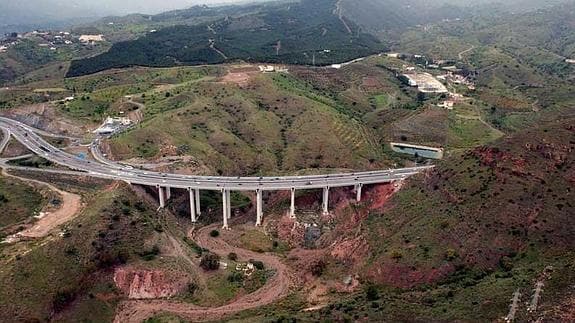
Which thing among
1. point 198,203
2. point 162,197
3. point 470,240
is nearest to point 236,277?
point 198,203

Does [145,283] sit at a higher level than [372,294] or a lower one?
lower

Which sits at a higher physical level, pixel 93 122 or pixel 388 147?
pixel 93 122

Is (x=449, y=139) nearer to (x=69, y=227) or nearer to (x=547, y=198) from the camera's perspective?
(x=547, y=198)

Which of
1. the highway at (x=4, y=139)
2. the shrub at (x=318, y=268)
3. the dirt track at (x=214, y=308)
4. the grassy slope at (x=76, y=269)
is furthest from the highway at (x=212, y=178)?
the shrub at (x=318, y=268)

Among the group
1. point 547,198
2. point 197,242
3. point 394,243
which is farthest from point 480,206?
point 197,242

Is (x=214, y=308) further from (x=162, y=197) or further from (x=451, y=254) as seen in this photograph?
(x=451, y=254)

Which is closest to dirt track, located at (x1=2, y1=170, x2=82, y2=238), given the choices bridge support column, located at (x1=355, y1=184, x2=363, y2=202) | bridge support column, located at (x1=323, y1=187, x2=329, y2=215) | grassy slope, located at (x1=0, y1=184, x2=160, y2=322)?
grassy slope, located at (x1=0, y1=184, x2=160, y2=322)

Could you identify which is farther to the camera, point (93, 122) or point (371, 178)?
point (93, 122)

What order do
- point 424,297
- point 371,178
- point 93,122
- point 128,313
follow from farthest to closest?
1. point 93,122
2. point 371,178
3. point 128,313
4. point 424,297
